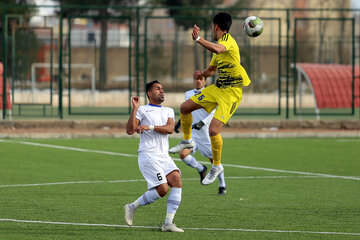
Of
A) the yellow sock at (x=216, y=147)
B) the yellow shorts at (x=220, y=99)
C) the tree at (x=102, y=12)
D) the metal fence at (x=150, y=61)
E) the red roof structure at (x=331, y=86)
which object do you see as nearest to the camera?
the yellow shorts at (x=220, y=99)

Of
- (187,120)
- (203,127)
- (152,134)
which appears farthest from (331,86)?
(152,134)

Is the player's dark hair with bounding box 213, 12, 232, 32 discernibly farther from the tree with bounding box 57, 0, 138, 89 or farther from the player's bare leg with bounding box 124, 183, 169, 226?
the tree with bounding box 57, 0, 138, 89

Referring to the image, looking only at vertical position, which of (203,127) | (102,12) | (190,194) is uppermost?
(102,12)

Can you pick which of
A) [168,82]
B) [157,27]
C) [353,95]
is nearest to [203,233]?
[353,95]

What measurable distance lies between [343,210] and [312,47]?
30.9 m

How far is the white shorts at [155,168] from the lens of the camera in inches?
372

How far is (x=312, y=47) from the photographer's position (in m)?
41.6

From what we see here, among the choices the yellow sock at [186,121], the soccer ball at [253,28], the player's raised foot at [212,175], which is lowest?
the player's raised foot at [212,175]

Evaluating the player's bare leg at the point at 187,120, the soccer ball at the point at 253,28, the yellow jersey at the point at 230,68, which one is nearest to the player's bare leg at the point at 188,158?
the player's bare leg at the point at 187,120

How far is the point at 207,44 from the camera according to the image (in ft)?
→ 36.2

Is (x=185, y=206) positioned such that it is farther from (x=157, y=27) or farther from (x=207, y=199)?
(x=157, y=27)

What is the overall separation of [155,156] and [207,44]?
2156 millimetres

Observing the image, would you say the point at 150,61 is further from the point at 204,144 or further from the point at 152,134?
the point at 152,134

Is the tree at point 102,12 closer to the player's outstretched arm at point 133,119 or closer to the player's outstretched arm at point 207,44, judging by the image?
the player's outstretched arm at point 207,44
